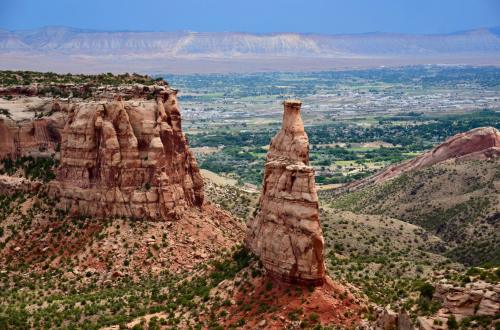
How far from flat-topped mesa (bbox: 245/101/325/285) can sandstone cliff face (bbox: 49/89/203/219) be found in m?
14.4

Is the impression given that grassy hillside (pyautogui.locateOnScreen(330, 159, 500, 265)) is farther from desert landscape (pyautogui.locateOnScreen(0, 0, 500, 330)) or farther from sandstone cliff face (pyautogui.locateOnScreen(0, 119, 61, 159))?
sandstone cliff face (pyautogui.locateOnScreen(0, 119, 61, 159))

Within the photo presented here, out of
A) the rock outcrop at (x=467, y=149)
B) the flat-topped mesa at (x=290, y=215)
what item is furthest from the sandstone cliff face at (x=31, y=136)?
the rock outcrop at (x=467, y=149)

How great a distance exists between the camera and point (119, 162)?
2464 inches

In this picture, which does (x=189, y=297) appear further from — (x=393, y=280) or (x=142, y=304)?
(x=393, y=280)

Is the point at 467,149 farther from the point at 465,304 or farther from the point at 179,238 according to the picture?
the point at 465,304

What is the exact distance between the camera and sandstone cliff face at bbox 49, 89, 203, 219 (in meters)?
62.7

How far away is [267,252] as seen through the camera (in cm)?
4794

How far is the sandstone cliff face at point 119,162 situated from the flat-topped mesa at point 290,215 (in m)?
14.4

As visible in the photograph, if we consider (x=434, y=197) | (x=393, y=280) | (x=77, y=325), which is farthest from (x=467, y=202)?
(x=77, y=325)

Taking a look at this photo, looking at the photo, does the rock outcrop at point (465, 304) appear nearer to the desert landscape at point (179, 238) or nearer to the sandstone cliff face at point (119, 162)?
the desert landscape at point (179, 238)

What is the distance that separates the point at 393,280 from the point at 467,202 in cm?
3702

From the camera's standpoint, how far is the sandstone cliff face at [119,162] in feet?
206

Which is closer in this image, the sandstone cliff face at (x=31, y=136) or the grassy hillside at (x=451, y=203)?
the sandstone cliff face at (x=31, y=136)

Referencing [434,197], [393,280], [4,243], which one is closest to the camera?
[393,280]
